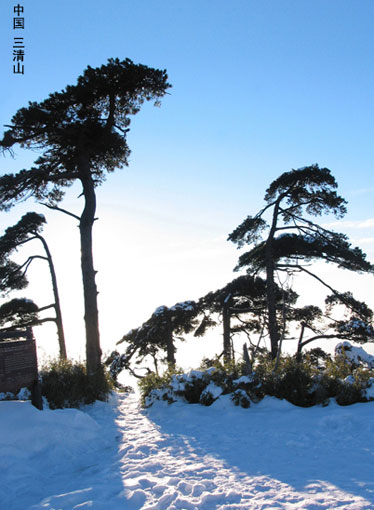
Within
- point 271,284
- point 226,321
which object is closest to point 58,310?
point 226,321

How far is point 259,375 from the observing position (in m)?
7.49

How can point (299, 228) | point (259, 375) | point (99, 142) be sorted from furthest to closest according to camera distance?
point (299, 228), point (99, 142), point (259, 375)

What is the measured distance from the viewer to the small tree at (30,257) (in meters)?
16.8

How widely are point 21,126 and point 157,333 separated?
35.9 ft

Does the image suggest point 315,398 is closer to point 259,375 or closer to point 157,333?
point 259,375

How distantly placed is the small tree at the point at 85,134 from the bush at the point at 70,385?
43.6 inches

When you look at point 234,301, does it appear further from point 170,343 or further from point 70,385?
point 70,385

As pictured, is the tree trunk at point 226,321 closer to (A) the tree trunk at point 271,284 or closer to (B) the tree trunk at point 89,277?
(A) the tree trunk at point 271,284

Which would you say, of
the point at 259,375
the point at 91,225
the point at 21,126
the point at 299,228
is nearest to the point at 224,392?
the point at 259,375

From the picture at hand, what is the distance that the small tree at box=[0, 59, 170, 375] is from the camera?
37.1 feet

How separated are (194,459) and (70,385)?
17.0ft

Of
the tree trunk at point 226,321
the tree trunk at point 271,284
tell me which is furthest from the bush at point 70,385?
the tree trunk at point 226,321

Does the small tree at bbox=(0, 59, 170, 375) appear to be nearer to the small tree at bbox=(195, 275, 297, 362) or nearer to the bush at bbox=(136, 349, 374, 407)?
the bush at bbox=(136, 349, 374, 407)

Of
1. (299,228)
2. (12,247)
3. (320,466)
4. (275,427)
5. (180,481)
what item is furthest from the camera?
(12,247)
